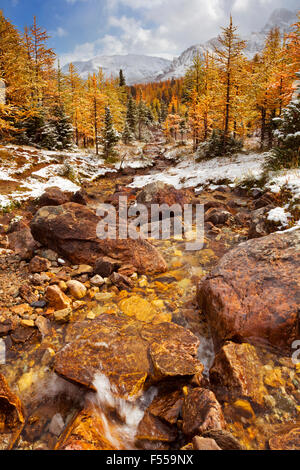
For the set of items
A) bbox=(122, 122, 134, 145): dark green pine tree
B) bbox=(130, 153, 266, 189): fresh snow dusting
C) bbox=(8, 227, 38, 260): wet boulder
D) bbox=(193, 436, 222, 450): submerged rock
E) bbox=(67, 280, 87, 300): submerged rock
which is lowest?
bbox=(193, 436, 222, 450): submerged rock

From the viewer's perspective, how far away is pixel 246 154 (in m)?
21.8

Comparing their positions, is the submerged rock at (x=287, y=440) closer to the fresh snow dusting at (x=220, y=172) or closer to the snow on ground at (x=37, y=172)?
the snow on ground at (x=37, y=172)

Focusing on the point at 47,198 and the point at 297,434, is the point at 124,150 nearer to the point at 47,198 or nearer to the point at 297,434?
the point at 47,198

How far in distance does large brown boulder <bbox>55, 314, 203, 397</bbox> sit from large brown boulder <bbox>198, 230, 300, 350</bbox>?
0.74m

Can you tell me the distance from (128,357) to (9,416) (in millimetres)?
1536

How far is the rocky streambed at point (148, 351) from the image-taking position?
2.59 m

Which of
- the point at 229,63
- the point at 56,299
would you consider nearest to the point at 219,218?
the point at 56,299

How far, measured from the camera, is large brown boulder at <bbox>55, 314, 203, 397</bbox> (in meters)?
2.98

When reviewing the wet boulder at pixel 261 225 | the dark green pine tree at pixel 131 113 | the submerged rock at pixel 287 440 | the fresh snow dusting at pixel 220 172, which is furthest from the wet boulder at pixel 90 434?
the dark green pine tree at pixel 131 113

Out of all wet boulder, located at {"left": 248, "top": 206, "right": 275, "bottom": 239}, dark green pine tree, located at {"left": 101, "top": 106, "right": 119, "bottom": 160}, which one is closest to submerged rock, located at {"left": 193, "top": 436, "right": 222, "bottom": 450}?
wet boulder, located at {"left": 248, "top": 206, "right": 275, "bottom": 239}

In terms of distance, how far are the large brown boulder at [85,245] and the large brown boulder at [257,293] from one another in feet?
6.49

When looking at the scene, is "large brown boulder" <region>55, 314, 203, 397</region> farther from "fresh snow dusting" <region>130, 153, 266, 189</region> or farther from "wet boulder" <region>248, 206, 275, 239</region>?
"fresh snow dusting" <region>130, 153, 266, 189</region>

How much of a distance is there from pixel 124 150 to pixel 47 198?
2633cm
